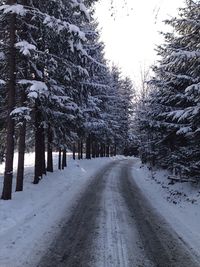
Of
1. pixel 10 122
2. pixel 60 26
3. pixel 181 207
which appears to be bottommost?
pixel 181 207

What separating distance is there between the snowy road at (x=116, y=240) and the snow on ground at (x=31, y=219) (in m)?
0.34

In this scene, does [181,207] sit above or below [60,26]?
below

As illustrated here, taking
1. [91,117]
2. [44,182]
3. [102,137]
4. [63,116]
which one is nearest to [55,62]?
[63,116]

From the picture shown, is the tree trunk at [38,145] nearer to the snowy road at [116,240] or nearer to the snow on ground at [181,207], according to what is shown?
the snowy road at [116,240]

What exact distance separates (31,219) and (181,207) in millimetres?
6248

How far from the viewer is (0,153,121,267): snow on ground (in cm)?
771

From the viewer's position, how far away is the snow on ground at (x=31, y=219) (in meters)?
7.71

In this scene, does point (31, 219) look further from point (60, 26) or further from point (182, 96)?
point (182, 96)

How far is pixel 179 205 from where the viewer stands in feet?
48.8

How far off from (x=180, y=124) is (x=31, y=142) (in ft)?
48.5

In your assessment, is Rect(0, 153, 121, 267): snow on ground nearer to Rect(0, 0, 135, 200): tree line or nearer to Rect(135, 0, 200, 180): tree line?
Rect(0, 0, 135, 200): tree line

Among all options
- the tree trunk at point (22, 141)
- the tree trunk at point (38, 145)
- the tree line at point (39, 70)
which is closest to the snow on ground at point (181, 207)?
the tree trunk at point (38, 145)

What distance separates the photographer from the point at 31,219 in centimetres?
1101

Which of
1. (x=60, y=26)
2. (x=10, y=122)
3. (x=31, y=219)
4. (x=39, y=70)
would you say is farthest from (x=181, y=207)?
(x=39, y=70)
